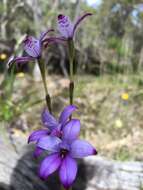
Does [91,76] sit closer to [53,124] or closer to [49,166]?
[53,124]

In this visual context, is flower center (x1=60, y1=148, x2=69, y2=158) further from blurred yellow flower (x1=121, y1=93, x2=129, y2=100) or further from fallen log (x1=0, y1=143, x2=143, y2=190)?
blurred yellow flower (x1=121, y1=93, x2=129, y2=100)

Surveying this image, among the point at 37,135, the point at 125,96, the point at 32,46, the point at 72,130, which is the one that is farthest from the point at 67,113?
the point at 125,96

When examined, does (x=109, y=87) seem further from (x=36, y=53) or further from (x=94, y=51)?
(x=36, y=53)

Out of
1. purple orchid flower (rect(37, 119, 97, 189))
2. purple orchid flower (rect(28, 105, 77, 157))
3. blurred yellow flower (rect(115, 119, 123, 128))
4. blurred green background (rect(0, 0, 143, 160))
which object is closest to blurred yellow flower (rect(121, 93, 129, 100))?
blurred green background (rect(0, 0, 143, 160))

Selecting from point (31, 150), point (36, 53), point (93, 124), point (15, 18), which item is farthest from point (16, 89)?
point (36, 53)

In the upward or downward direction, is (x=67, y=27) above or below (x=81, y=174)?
above

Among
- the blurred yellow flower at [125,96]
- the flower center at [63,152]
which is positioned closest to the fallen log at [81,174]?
the flower center at [63,152]

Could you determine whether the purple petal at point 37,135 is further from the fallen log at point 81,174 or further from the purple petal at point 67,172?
the fallen log at point 81,174
